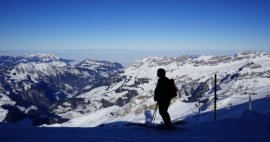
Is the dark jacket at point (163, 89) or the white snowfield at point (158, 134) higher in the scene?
the dark jacket at point (163, 89)

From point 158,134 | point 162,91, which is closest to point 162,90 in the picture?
point 162,91

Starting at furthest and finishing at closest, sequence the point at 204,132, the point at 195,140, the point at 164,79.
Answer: the point at 204,132 → the point at 164,79 → the point at 195,140

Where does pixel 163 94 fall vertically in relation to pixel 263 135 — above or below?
above

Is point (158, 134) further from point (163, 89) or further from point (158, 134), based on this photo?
point (163, 89)

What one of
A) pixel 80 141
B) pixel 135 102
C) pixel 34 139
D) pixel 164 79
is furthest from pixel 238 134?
pixel 135 102

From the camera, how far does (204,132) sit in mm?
11656

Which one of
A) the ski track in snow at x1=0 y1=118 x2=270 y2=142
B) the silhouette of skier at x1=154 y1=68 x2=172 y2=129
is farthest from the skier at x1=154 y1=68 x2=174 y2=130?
the ski track in snow at x1=0 y1=118 x2=270 y2=142

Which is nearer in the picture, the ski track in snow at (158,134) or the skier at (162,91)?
the ski track in snow at (158,134)

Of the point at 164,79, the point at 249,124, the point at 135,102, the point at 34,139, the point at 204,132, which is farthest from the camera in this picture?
the point at 135,102

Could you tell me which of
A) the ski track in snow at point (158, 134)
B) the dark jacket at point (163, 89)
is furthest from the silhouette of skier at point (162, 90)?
the ski track in snow at point (158, 134)

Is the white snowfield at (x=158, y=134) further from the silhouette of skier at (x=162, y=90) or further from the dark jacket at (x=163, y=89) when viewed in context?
the dark jacket at (x=163, y=89)

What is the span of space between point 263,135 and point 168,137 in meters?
5.13

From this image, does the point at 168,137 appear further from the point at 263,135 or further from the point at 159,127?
the point at 263,135

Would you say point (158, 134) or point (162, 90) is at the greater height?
point (162, 90)
